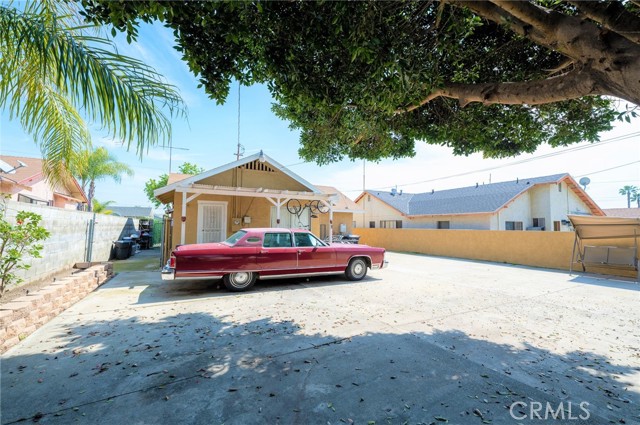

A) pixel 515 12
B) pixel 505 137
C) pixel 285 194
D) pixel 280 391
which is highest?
pixel 515 12

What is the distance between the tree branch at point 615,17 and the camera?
2.86 meters

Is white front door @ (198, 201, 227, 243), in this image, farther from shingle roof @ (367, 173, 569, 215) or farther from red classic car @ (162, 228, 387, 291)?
shingle roof @ (367, 173, 569, 215)

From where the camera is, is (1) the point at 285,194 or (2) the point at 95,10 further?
(1) the point at 285,194

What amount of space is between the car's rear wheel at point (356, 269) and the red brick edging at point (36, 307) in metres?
6.37

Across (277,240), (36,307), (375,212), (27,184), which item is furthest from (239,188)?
(375,212)

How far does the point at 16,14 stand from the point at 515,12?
5.31m

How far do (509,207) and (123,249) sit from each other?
77.2 ft

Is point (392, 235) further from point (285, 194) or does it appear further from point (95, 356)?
point (95, 356)

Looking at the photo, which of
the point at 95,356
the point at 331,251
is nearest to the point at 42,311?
the point at 95,356

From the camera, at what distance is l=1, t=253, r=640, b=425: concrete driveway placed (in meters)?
2.55

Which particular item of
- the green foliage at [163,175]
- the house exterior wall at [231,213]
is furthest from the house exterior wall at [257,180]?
the green foliage at [163,175]

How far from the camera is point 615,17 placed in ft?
9.73

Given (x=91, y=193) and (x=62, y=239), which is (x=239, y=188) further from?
(x=91, y=193)

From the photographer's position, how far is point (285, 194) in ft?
36.1
